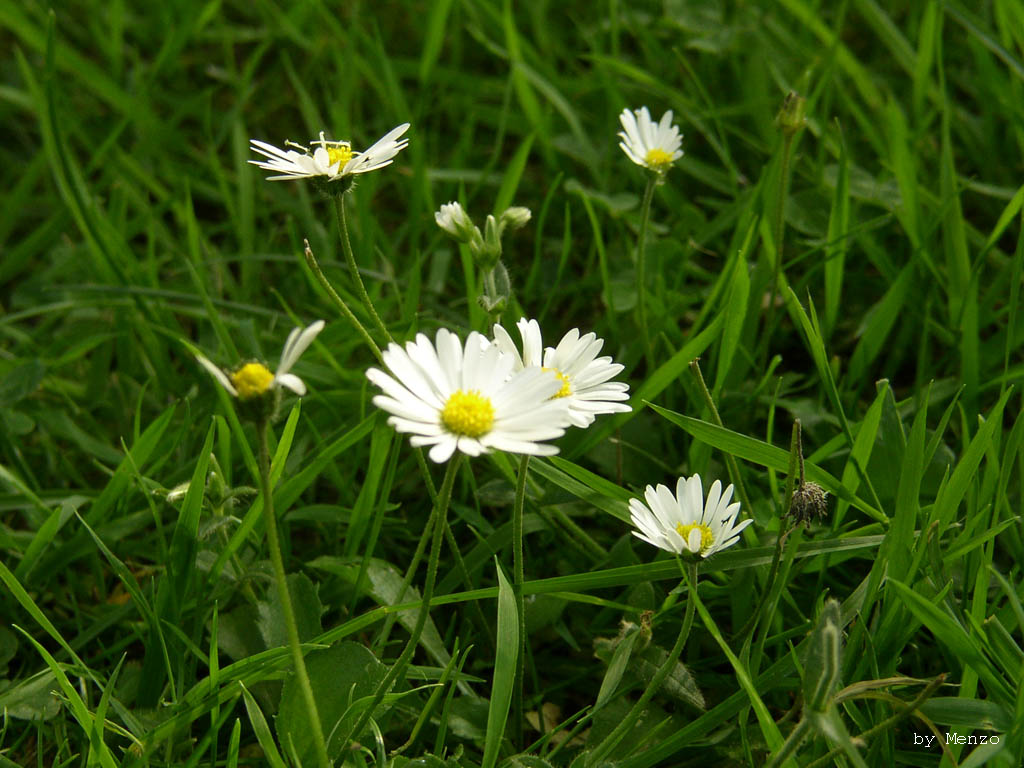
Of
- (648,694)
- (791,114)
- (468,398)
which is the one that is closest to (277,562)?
(468,398)

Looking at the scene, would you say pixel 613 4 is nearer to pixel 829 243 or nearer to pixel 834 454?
pixel 829 243

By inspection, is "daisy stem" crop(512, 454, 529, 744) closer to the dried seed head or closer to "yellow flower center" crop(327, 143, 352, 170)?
the dried seed head

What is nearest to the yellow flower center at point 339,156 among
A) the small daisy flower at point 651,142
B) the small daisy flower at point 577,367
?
the small daisy flower at point 577,367

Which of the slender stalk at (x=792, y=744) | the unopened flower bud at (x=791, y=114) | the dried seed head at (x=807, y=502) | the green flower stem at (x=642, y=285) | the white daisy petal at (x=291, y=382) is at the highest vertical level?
the unopened flower bud at (x=791, y=114)

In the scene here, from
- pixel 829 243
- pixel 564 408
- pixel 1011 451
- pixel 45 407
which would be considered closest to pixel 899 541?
pixel 1011 451

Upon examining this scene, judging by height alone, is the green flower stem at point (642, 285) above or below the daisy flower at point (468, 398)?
above

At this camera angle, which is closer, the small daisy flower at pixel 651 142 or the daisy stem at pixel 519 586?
the daisy stem at pixel 519 586

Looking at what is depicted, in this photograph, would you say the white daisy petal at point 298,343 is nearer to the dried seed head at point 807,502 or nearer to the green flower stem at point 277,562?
the green flower stem at point 277,562

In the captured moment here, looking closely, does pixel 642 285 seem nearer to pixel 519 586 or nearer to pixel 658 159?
pixel 658 159
